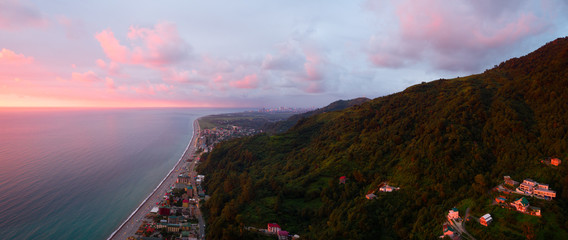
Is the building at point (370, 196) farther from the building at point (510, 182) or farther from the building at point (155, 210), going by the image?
the building at point (155, 210)

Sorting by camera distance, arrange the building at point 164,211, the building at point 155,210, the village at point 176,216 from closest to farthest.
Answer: the village at point 176,216, the building at point 164,211, the building at point 155,210

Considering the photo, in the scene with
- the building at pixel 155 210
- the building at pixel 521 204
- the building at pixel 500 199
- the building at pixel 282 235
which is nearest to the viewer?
the building at pixel 521 204

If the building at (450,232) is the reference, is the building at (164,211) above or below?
below

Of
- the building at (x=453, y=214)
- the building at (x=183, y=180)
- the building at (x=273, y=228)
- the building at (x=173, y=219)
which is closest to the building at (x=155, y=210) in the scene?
the building at (x=173, y=219)

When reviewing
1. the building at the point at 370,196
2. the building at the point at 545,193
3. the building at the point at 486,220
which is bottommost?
the building at the point at 370,196

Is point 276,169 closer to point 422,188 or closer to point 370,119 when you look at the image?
point 370,119

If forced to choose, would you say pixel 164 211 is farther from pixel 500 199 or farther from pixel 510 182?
pixel 510 182

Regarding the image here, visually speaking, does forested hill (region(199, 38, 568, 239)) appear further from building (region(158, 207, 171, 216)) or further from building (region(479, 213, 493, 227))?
building (region(158, 207, 171, 216))

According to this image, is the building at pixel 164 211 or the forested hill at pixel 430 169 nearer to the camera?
the forested hill at pixel 430 169

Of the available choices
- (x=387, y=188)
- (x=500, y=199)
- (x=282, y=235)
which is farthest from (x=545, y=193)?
(x=282, y=235)

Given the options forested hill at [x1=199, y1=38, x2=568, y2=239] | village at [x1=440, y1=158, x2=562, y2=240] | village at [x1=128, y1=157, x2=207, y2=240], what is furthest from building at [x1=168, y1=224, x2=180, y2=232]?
village at [x1=440, y1=158, x2=562, y2=240]
